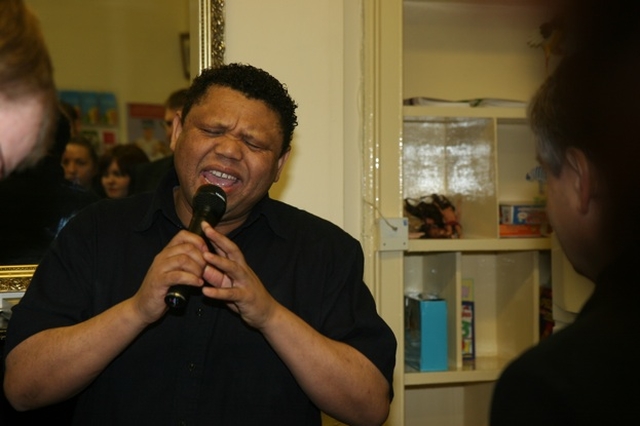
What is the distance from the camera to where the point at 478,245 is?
266 centimetres

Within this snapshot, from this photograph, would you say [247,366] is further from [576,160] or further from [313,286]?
[576,160]

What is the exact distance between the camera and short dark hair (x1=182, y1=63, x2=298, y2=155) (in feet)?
5.73

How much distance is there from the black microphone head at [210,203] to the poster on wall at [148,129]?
31.9 inches

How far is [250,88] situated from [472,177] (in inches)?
53.5

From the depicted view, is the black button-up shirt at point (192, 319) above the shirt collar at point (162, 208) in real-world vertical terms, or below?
below

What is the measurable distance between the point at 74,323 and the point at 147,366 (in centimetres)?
18

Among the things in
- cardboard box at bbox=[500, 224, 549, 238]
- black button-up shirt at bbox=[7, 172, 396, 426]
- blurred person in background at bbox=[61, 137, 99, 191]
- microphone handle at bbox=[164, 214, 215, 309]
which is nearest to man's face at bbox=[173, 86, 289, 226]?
black button-up shirt at bbox=[7, 172, 396, 426]

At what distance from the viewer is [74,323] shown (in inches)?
63.6

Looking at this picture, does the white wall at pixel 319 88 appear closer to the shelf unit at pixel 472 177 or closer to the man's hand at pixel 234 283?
the shelf unit at pixel 472 177

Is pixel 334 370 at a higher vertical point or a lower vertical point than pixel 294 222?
lower

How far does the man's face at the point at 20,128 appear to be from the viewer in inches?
24.5

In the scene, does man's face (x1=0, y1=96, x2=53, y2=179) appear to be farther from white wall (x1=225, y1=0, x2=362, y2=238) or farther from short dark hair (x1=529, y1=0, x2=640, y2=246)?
white wall (x1=225, y1=0, x2=362, y2=238)

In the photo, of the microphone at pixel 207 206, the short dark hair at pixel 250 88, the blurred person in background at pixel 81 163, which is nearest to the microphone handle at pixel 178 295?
the microphone at pixel 207 206

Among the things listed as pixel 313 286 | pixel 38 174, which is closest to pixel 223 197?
pixel 313 286
